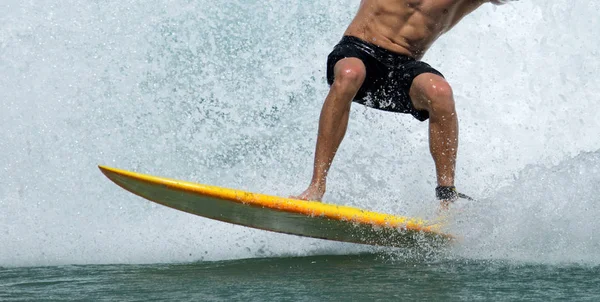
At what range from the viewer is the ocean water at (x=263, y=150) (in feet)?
14.9

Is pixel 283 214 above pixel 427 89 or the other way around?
the other way around

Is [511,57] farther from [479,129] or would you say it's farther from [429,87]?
[429,87]

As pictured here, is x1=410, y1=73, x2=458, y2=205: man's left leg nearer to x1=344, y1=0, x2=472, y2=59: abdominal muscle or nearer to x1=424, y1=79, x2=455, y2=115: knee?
x1=424, y1=79, x2=455, y2=115: knee

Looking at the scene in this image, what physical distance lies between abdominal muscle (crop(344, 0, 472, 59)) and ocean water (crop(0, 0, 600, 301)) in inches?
35.9

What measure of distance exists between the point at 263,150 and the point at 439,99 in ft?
7.11

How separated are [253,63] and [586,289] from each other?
4.74 meters

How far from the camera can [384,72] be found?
17.8ft

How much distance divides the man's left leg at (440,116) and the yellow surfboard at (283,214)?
0.33 metres

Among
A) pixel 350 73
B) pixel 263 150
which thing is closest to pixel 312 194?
pixel 350 73

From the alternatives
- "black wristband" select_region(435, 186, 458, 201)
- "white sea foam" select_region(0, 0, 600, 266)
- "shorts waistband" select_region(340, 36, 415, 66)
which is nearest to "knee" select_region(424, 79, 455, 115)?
"shorts waistband" select_region(340, 36, 415, 66)

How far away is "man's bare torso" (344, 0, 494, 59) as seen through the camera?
537cm

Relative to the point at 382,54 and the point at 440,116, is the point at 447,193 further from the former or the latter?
the point at 382,54

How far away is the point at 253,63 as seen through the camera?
824 cm

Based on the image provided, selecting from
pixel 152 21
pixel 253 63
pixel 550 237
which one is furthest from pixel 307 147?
pixel 550 237
